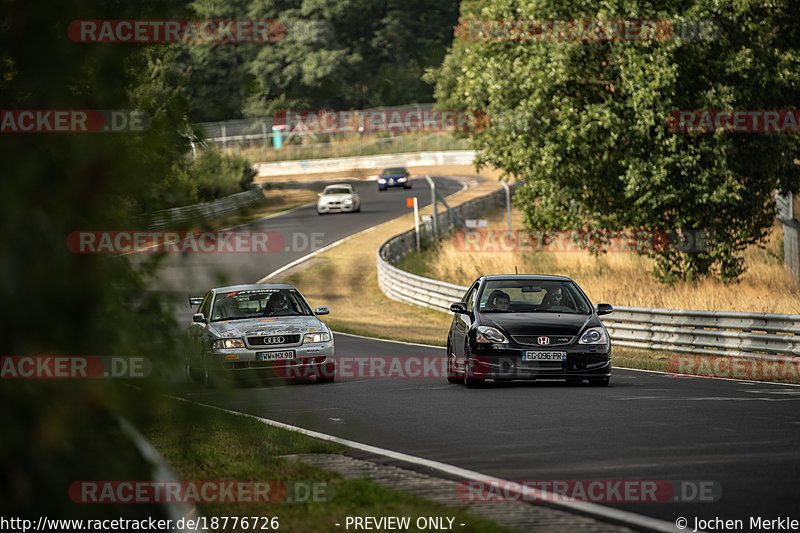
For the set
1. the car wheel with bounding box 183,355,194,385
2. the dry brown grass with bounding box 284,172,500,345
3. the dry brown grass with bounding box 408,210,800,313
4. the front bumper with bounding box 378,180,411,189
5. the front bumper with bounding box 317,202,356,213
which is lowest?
the dry brown grass with bounding box 284,172,500,345

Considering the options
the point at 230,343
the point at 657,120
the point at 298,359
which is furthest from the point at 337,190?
the point at 230,343


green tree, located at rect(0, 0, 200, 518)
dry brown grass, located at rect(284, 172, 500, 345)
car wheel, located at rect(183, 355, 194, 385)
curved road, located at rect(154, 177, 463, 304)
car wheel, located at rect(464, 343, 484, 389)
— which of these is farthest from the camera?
dry brown grass, located at rect(284, 172, 500, 345)

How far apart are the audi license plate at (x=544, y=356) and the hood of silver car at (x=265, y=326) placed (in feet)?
10.8

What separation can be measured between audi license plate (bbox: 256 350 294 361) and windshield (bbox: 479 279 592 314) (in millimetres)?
2800

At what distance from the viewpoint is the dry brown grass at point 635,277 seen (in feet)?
89.2

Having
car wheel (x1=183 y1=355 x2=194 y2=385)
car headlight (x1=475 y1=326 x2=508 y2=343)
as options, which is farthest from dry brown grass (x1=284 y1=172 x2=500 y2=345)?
car wheel (x1=183 y1=355 x2=194 y2=385)

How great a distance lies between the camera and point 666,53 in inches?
1073

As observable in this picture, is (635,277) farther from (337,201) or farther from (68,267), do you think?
(68,267)

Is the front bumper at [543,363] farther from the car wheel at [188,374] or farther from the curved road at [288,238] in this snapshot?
the car wheel at [188,374]

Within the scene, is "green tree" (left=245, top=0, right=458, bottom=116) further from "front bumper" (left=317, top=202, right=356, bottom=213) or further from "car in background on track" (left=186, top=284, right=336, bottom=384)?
"car in background on track" (left=186, top=284, right=336, bottom=384)

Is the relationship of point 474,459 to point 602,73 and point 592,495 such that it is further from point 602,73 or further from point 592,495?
point 602,73

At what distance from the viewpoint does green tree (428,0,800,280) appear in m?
27.6

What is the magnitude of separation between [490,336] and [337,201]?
43682mm

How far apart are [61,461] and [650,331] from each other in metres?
20.6
